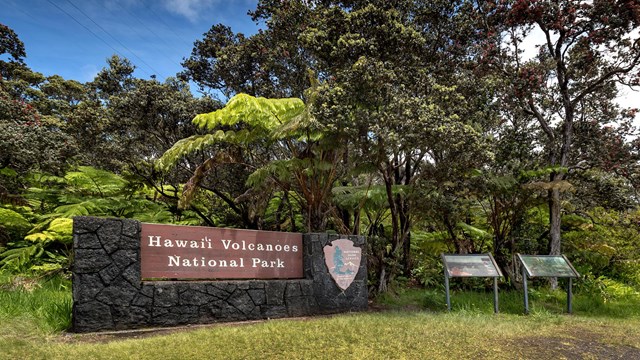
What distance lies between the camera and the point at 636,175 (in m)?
10.0

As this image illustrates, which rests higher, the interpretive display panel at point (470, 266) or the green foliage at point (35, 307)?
the interpretive display panel at point (470, 266)

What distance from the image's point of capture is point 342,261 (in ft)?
23.8

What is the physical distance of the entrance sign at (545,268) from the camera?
24.3 feet

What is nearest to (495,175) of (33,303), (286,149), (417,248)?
(417,248)

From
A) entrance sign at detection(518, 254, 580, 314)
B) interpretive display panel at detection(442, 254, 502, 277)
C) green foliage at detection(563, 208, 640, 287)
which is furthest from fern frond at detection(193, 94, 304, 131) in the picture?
green foliage at detection(563, 208, 640, 287)

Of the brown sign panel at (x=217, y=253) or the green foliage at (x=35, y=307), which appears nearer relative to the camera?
the green foliage at (x=35, y=307)

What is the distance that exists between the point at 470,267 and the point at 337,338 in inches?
145

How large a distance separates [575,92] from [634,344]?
791cm

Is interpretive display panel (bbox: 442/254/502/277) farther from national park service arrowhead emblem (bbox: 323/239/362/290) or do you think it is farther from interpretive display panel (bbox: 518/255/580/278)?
national park service arrowhead emblem (bbox: 323/239/362/290)

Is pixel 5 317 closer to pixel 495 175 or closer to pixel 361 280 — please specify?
pixel 361 280

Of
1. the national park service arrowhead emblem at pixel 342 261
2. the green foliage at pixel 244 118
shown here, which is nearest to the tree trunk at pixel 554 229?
the national park service arrowhead emblem at pixel 342 261

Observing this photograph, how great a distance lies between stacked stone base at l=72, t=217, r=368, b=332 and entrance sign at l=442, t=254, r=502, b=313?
97.2 inches

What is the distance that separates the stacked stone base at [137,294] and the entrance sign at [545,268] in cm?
385

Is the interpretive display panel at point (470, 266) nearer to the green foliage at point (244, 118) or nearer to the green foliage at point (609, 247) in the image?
the green foliage at point (244, 118)
